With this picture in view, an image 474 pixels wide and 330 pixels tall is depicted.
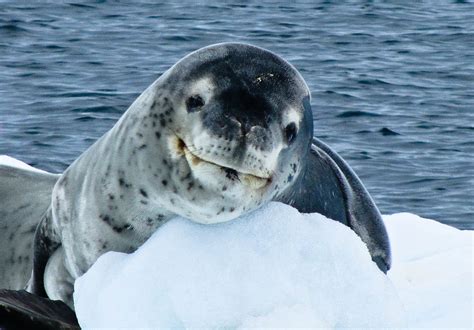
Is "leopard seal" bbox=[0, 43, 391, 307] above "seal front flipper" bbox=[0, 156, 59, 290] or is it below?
above

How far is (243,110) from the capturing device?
500cm

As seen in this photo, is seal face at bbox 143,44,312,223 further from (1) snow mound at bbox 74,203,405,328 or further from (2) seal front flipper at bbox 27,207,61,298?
(2) seal front flipper at bbox 27,207,61,298

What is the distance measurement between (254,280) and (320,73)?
10.3 m

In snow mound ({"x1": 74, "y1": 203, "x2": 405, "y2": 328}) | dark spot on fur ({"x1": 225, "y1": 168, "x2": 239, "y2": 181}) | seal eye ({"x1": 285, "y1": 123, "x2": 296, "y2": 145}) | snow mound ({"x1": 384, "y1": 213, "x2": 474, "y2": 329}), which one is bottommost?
snow mound ({"x1": 384, "y1": 213, "x2": 474, "y2": 329})

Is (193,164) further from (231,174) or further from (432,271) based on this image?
(432,271)

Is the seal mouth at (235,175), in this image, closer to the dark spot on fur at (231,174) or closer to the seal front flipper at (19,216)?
the dark spot on fur at (231,174)

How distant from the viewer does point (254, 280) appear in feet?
16.6

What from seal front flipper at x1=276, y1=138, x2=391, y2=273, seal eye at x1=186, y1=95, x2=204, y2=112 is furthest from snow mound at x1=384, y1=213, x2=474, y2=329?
seal eye at x1=186, y1=95, x2=204, y2=112

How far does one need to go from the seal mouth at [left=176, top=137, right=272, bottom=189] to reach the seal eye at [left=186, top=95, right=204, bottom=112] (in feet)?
0.42

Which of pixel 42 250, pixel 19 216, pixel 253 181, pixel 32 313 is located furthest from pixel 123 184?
pixel 19 216

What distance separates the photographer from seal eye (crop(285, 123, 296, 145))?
515 centimetres

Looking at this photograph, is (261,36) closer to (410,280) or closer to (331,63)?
(331,63)

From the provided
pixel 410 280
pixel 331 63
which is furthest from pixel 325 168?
pixel 331 63

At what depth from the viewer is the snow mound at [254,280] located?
198 inches
